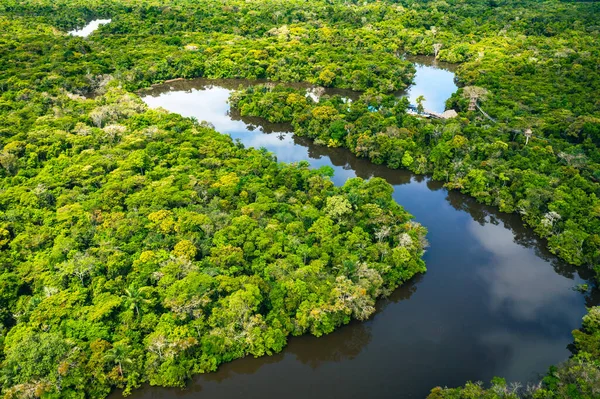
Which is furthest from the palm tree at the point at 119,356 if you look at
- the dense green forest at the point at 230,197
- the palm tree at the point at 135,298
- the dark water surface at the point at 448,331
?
the palm tree at the point at 135,298

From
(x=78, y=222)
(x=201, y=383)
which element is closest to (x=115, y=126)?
(x=78, y=222)

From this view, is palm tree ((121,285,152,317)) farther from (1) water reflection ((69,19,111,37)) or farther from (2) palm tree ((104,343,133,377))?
(1) water reflection ((69,19,111,37))

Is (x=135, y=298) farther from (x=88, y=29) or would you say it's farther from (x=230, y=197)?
(x=88, y=29)

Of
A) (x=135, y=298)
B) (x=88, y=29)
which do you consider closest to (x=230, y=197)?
(x=135, y=298)

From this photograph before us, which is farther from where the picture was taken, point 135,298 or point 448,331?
point 448,331

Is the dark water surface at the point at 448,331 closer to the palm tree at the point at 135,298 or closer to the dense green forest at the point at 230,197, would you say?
the dense green forest at the point at 230,197
